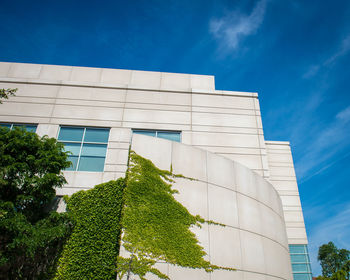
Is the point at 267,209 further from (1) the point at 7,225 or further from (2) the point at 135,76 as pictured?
(2) the point at 135,76

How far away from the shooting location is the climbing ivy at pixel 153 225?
1072 centimetres

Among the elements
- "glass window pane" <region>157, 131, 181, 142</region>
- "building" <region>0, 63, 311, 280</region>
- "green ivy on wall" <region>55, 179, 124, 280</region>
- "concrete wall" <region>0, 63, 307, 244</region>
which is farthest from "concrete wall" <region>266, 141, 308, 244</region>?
"green ivy on wall" <region>55, 179, 124, 280</region>

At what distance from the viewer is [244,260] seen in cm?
1257

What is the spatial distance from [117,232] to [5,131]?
24.2 ft

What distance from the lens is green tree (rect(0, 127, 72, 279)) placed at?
11328 millimetres

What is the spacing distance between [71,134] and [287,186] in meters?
21.6

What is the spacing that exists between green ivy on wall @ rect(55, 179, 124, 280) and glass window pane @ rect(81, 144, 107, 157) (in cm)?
390

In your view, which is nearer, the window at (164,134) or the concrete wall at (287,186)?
the window at (164,134)

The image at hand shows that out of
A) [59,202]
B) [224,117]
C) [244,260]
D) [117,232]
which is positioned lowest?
[244,260]

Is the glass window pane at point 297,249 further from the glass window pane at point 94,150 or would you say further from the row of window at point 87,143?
the glass window pane at point 94,150

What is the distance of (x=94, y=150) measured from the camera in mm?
18297

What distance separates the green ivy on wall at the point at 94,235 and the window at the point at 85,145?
3.19 metres

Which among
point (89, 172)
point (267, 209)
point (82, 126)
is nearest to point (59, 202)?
point (89, 172)

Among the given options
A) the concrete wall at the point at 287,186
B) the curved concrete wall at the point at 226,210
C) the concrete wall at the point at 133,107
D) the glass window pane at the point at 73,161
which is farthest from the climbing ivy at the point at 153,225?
the concrete wall at the point at 287,186
